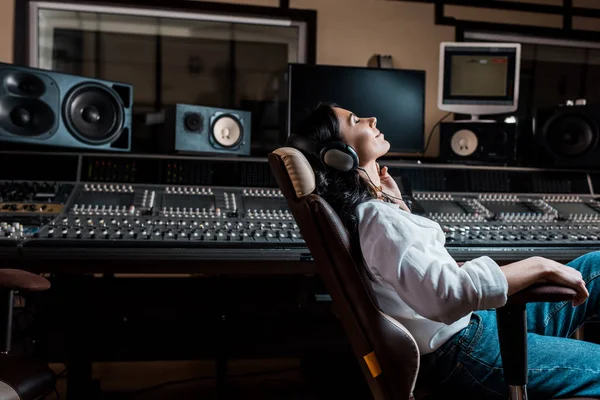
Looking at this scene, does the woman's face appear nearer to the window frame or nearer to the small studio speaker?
the small studio speaker

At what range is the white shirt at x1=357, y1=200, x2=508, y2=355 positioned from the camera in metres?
1.11

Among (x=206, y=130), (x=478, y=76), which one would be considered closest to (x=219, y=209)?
(x=206, y=130)

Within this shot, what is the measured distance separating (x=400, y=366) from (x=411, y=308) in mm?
151

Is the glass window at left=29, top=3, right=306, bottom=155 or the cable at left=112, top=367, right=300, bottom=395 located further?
the glass window at left=29, top=3, right=306, bottom=155

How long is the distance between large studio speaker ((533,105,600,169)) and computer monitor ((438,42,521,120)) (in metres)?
0.21

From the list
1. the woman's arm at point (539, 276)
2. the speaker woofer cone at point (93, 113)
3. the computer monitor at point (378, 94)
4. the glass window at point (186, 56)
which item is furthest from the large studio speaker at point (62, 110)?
the woman's arm at point (539, 276)

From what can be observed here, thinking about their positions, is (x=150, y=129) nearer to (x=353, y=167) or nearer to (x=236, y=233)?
(x=236, y=233)

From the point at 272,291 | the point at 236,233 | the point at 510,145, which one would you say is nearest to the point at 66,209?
the point at 236,233

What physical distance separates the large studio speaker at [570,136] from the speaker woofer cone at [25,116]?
220cm

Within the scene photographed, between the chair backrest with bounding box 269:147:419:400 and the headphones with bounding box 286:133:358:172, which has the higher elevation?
the headphones with bounding box 286:133:358:172

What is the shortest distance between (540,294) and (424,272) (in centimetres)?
22

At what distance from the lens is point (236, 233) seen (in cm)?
200

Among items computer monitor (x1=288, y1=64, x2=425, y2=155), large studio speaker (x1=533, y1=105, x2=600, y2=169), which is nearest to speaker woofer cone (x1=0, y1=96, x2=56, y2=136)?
computer monitor (x1=288, y1=64, x2=425, y2=155)

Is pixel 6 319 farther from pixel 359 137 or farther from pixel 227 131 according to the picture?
pixel 227 131
